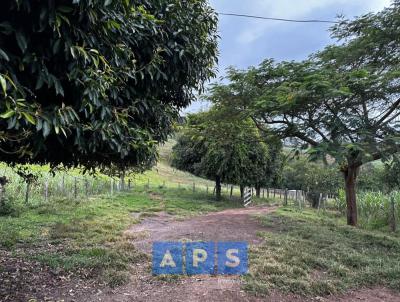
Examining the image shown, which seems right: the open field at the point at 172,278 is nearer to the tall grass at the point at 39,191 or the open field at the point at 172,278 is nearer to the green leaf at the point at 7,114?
the tall grass at the point at 39,191

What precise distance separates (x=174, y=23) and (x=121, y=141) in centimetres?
139

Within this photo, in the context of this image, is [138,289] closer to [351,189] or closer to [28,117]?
[28,117]

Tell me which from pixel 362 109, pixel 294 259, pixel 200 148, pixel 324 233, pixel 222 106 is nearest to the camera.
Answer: pixel 294 259

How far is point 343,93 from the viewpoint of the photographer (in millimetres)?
6527

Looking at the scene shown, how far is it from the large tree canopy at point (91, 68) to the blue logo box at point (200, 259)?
2.51m

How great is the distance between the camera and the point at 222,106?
1152 cm

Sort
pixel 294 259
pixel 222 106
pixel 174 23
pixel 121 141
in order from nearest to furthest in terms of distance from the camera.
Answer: pixel 121 141
pixel 174 23
pixel 294 259
pixel 222 106

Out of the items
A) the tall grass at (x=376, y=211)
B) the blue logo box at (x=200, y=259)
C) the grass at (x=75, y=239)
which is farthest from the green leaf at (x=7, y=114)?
the tall grass at (x=376, y=211)

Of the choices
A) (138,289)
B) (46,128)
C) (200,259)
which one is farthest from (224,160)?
(46,128)

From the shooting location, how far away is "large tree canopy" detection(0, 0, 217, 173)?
2145 millimetres

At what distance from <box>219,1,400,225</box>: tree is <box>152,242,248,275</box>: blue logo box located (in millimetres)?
2246

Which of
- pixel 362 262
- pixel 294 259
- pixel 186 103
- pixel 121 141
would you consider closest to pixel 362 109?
pixel 362 262

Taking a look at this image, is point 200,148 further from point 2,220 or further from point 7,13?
point 7,13

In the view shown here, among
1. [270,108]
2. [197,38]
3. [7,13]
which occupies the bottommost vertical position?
[7,13]
